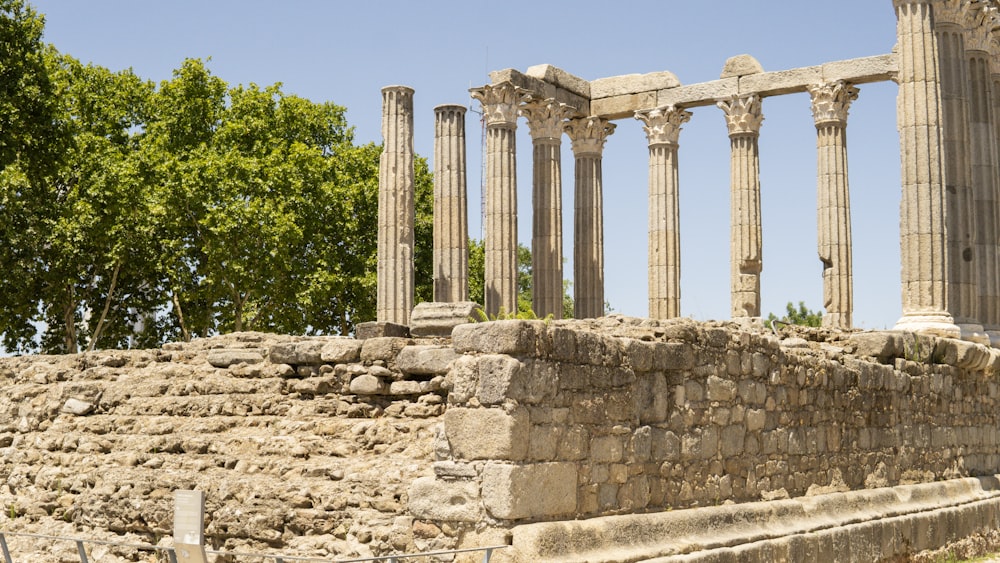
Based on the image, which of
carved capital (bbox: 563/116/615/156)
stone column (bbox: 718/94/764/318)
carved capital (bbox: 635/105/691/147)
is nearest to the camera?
stone column (bbox: 718/94/764/318)

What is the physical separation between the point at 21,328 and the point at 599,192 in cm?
1619

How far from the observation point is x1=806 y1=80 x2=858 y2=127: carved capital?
88.5 ft

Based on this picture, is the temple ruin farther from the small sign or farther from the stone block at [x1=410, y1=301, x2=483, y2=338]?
the small sign

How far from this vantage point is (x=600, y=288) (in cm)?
3044

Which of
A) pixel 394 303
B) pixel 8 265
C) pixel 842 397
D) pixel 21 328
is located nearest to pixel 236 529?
pixel 842 397

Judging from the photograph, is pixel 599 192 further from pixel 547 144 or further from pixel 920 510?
pixel 920 510

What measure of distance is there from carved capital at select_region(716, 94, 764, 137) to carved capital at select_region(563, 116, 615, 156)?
3.23m

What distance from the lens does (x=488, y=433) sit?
8977mm

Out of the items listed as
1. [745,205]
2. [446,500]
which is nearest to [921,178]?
[745,205]

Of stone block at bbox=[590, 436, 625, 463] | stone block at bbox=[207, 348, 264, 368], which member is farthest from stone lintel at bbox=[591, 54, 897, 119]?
stone block at bbox=[590, 436, 625, 463]

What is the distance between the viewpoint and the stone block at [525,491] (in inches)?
347

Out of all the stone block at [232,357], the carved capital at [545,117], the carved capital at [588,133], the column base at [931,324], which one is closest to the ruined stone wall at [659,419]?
the stone block at [232,357]

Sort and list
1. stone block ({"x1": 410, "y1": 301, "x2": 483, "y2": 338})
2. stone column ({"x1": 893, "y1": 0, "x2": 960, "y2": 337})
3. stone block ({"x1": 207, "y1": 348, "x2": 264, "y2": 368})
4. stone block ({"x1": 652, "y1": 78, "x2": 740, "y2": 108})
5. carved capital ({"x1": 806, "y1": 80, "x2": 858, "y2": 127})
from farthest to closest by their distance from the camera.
→ stone block ({"x1": 652, "y1": 78, "x2": 740, "y2": 108}) < carved capital ({"x1": 806, "y1": 80, "x2": 858, "y2": 127}) < stone column ({"x1": 893, "y1": 0, "x2": 960, "y2": 337}) < stone block ({"x1": 410, "y1": 301, "x2": 483, "y2": 338}) < stone block ({"x1": 207, "y1": 348, "x2": 264, "y2": 368})

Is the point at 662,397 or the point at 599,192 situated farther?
the point at 599,192
